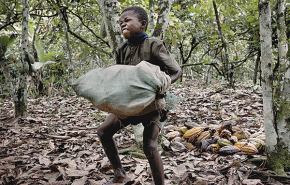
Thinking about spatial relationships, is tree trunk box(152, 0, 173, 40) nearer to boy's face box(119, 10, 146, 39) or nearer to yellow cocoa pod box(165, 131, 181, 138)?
boy's face box(119, 10, 146, 39)

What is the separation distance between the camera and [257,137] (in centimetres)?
318

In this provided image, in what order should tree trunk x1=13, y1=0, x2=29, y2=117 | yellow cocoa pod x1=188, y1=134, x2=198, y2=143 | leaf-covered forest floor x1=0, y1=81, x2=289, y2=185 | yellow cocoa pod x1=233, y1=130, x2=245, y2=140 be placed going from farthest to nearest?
tree trunk x1=13, y1=0, x2=29, y2=117
yellow cocoa pod x1=188, y1=134, x2=198, y2=143
yellow cocoa pod x1=233, y1=130, x2=245, y2=140
leaf-covered forest floor x1=0, y1=81, x2=289, y2=185

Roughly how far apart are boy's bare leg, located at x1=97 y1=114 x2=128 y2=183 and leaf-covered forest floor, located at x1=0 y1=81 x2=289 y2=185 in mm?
225

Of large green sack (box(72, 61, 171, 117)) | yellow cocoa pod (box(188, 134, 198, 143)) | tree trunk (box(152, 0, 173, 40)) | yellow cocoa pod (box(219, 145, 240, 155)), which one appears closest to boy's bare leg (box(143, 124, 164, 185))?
large green sack (box(72, 61, 171, 117))

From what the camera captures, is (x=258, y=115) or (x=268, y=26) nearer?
(x=268, y=26)

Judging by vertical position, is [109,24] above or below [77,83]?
above

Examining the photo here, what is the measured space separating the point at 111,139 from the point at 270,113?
1446mm

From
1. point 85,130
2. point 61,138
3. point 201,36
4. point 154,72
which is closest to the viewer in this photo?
point 154,72

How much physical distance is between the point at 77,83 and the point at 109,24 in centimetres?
139

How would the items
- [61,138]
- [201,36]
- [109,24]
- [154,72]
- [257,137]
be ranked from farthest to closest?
[201,36]
[61,138]
[257,137]
[109,24]
[154,72]

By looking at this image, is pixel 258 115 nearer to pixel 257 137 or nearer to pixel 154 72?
pixel 257 137

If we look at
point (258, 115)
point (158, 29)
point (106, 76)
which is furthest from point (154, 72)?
point (258, 115)

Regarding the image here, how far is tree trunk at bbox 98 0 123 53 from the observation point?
290cm

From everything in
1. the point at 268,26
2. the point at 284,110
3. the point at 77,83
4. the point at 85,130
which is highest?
the point at 268,26
